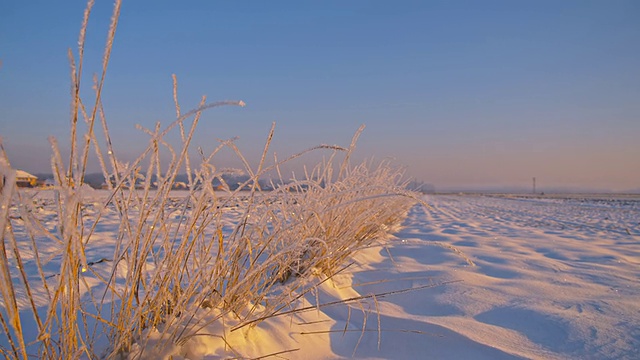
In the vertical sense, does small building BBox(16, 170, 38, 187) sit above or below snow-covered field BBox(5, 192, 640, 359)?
above

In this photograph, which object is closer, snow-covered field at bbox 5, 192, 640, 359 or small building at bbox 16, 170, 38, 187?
small building at bbox 16, 170, 38, 187

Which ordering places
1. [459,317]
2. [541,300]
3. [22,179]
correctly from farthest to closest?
1. [541,300]
2. [459,317]
3. [22,179]

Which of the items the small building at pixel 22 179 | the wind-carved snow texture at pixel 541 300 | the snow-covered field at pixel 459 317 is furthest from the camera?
the wind-carved snow texture at pixel 541 300

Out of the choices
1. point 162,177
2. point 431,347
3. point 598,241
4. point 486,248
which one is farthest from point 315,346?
point 598,241

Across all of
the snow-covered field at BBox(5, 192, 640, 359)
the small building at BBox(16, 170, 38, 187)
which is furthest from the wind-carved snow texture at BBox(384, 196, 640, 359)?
the small building at BBox(16, 170, 38, 187)

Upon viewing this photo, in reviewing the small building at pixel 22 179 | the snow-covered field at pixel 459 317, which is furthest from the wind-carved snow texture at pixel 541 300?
the small building at pixel 22 179

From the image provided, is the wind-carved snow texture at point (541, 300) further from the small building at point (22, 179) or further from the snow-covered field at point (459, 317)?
the small building at point (22, 179)

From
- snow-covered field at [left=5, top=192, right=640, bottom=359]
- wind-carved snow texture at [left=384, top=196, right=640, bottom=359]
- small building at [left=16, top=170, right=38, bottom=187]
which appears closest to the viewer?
small building at [left=16, top=170, right=38, bottom=187]

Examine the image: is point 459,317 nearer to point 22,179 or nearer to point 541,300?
point 541,300

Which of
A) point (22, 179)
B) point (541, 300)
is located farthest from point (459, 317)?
point (22, 179)

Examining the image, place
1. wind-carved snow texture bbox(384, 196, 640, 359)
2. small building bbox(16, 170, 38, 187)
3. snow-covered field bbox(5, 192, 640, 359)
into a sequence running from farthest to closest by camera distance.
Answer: wind-carved snow texture bbox(384, 196, 640, 359), snow-covered field bbox(5, 192, 640, 359), small building bbox(16, 170, 38, 187)

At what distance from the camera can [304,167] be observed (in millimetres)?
2430

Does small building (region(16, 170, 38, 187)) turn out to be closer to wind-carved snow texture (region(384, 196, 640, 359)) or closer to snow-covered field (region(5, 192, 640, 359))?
snow-covered field (region(5, 192, 640, 359))

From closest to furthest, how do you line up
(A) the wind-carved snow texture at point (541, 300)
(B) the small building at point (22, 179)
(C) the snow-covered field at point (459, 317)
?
(B) the small building at point (22, 179) < (C) the snow-covered field at point (459, 317) < (A) the wind-carved snow texture at point (541, 300)
